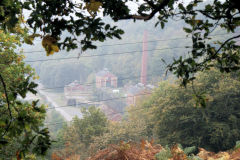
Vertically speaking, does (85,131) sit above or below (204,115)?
below

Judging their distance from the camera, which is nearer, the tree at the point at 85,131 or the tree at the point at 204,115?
the tree at the point at 204,115

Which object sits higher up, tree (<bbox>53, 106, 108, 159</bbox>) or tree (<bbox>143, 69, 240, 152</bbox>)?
tree (<bbox>143, 69, 240, 152</bbox>)

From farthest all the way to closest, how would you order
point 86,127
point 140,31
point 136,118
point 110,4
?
point 140,31 → point 136,118 → point 86,127 → point 110,4

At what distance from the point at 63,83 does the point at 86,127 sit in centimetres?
3354

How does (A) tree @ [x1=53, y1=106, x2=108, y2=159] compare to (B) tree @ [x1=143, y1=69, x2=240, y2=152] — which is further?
(A) tree @ [x1=53, y1=106, x2=108, y2=159]

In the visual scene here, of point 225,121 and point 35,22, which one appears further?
point 225,121

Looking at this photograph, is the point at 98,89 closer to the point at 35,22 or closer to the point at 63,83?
the point at 63,83

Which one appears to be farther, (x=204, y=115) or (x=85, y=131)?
(x=85, y=131)

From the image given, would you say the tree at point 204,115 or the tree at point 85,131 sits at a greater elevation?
the tree at point 204,115

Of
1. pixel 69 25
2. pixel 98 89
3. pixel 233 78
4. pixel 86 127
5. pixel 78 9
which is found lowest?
pixel 98 89

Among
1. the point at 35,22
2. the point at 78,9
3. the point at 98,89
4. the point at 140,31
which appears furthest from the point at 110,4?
the point at 140,31

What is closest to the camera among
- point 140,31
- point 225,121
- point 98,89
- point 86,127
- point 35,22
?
point 35,22

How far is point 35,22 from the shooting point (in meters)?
1.38

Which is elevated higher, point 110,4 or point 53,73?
point 110,4
